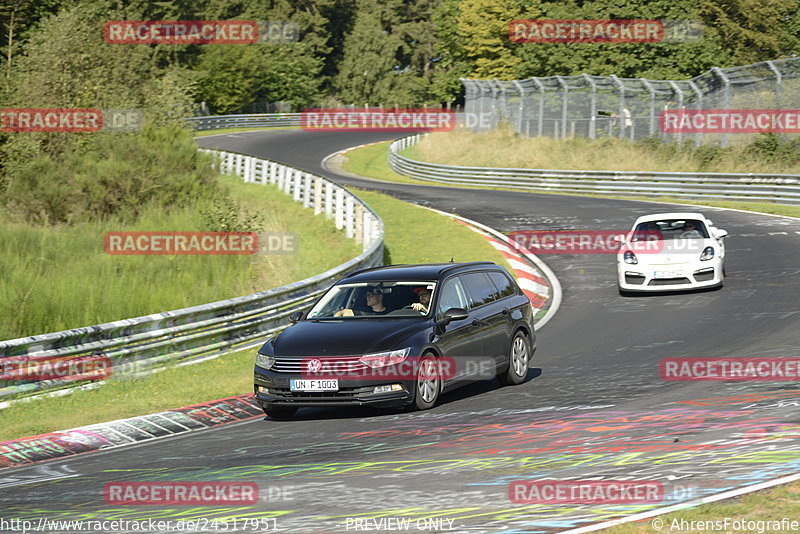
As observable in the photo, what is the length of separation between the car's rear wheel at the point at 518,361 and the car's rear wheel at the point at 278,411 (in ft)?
8.97

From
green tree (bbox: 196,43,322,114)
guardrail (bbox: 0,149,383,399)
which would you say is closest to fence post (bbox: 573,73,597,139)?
guardrail (bbox: 0,149,383,399)

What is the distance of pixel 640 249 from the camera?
64.1 ft

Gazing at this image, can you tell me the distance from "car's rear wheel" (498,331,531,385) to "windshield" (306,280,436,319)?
58.3 inches

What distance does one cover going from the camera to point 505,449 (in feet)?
28.2

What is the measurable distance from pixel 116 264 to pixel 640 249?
10439 millimetres

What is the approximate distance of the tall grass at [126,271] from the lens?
16.1 m

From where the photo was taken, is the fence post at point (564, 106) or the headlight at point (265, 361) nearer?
the headlight at point (265, 361)

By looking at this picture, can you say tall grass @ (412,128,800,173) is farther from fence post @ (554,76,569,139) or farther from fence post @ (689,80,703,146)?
fence post @ (554,76,569,139)

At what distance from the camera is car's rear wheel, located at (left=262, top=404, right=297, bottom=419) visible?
11078 mm

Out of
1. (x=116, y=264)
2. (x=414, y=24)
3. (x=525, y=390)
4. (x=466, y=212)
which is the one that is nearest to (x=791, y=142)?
(x=466, y=212)
